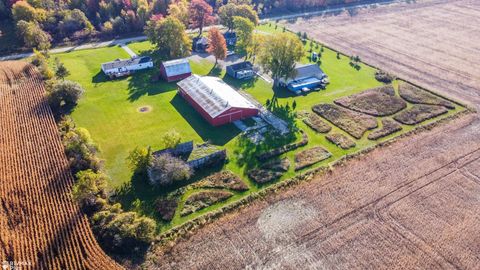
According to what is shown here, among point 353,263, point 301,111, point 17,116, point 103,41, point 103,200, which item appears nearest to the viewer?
point 353,263

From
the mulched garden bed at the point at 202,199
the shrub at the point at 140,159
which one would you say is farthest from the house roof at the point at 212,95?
the mulched garden bed at the point at 202,199

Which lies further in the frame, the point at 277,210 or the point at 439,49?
the point at 439,49

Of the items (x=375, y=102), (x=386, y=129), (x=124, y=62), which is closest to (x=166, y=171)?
(x=386, y=129)

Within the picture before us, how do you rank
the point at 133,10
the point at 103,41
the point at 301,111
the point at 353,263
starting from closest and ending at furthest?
the point at 353,263 → the point at 301,111 → the point at 103,41 → the point at 133,10

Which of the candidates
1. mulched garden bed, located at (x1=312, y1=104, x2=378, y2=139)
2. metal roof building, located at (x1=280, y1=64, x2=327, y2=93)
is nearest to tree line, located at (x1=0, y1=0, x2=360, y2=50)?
metal roof building, located at (x1=280, y1=64, x2=327, y2=93)

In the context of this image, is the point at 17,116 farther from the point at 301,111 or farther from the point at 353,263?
the point at 353,263

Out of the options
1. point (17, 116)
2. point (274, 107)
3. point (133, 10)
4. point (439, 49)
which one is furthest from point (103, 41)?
point (439, 49)
